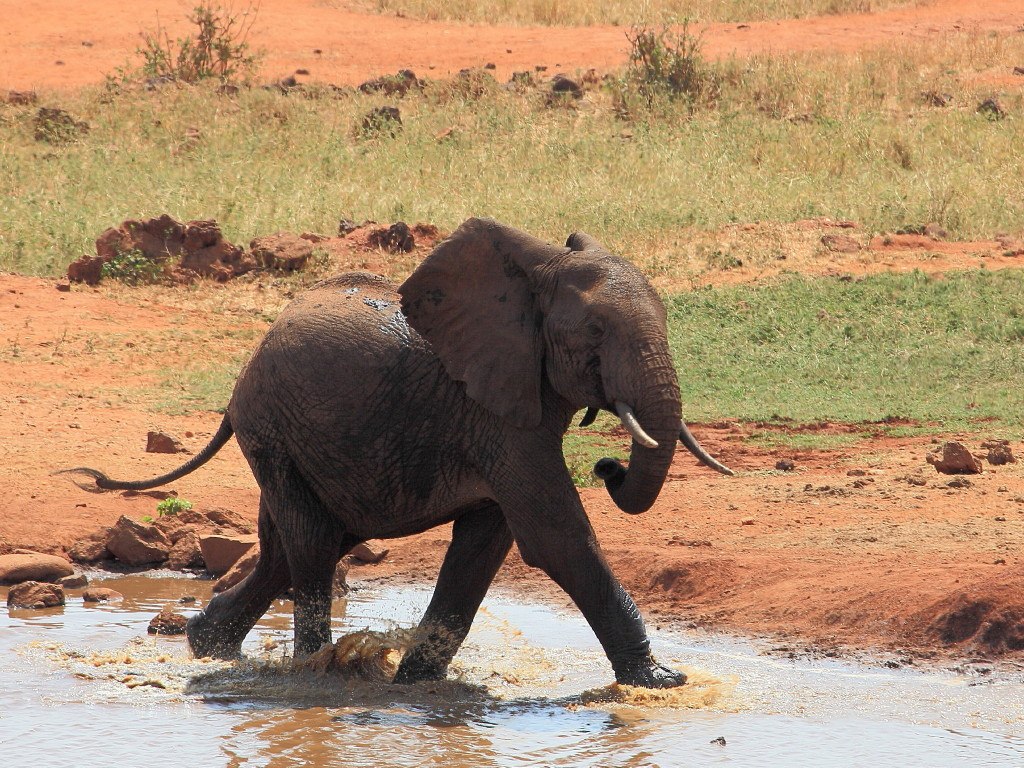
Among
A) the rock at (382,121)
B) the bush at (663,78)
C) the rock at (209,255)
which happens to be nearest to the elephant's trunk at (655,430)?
the rock at (209,255)

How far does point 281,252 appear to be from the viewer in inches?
609

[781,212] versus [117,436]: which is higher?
[781,212]

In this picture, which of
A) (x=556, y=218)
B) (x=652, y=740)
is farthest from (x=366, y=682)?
(x=556, y=218)

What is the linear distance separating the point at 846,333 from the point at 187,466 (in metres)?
7.61

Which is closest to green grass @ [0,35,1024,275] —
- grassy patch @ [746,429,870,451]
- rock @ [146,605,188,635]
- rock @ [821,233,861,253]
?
rock @ [821,233,861,253]

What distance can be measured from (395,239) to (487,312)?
985 centimetres

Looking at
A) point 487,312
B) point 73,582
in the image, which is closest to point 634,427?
point 487,312

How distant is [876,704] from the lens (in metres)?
6.41

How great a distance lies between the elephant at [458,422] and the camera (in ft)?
19.0

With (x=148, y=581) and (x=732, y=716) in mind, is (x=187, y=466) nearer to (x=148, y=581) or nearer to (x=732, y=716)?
(x=148, y=581)

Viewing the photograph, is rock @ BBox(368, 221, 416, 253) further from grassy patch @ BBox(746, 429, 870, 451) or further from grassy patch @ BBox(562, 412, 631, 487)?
grassy patch @ BBox(746, 429, 870, 451)

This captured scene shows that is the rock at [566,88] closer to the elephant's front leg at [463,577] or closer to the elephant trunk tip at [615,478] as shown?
the elephant's front leg at [463,577]

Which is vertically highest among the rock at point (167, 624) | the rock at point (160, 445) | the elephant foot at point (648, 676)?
the elephant foot at point (648, 676)

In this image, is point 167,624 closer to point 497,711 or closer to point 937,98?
point 497,711
